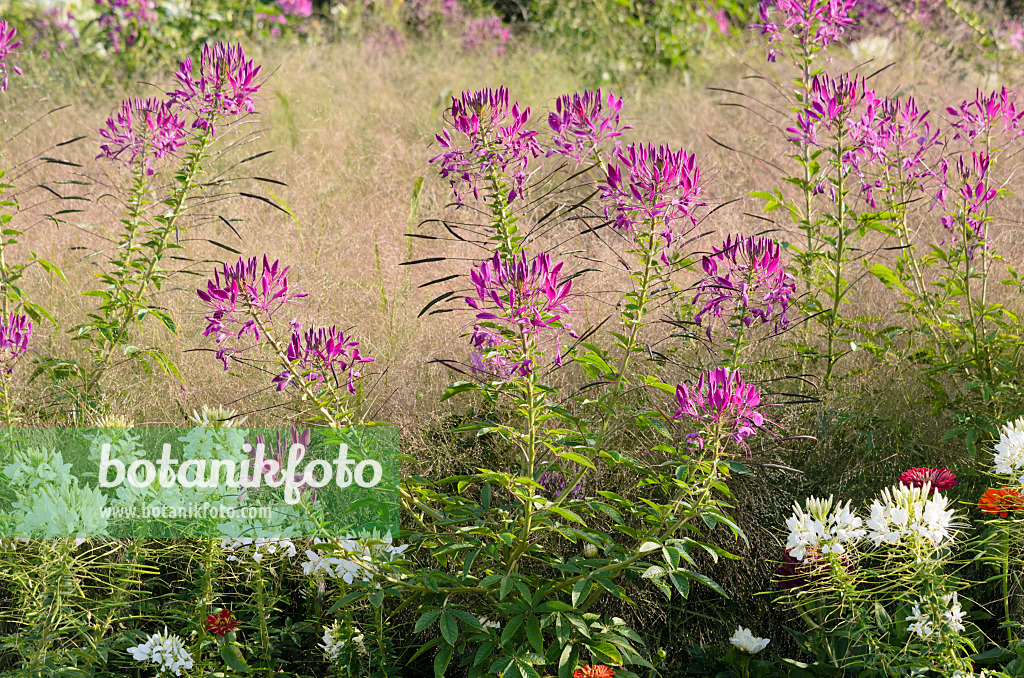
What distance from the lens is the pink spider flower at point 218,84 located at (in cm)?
225

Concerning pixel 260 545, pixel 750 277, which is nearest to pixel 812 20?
pixel 750 277

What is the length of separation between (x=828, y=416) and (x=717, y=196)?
182cm

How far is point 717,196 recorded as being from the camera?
4148 mm

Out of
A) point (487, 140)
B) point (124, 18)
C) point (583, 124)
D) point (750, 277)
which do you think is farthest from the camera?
point (124, 18)

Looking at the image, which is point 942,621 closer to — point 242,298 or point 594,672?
point 594,672

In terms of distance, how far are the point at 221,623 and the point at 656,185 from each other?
131cm

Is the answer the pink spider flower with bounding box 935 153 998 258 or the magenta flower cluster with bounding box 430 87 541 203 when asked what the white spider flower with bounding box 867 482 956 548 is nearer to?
the magenta flower cluster with bounding box 430 87 541 203

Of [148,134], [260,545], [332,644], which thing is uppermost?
[148,134]

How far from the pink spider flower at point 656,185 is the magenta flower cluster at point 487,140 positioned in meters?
0.20

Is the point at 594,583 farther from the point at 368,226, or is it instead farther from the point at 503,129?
the point at 368,226

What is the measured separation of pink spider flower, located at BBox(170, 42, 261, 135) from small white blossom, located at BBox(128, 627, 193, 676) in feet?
4.03

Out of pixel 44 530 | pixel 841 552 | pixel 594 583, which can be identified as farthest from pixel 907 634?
pixel 44 530

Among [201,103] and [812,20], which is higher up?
[812,20]

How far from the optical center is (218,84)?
2287mm
